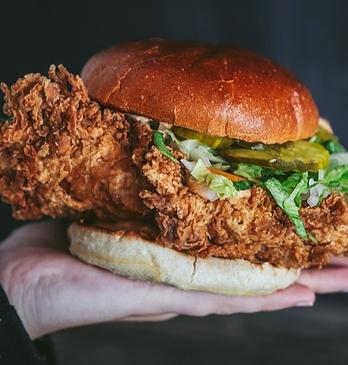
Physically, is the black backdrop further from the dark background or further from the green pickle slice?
the green pickle slice

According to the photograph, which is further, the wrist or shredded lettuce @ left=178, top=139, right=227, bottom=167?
the wrist

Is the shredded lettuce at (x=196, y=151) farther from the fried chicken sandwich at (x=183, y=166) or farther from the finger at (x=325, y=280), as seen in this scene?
the finger at (x=325, y=280)

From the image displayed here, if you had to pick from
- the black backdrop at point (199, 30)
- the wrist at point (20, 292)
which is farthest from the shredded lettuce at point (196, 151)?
the black backdrop at point (199, 30)

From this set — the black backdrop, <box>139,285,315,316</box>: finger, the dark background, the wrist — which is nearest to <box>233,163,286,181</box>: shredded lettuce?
<box>139,285,315,316</box>: finger

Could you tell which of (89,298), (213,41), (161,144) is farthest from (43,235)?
(213,41)

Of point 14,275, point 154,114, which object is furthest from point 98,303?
point 154,114

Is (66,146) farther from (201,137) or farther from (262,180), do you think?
(262,180)

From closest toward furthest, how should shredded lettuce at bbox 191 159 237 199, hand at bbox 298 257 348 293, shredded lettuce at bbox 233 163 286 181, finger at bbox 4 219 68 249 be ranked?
shredded lettuce at bbox 191 159 237 199, shredded lettuce at bbox 233 163 286 181, hand at bbox 298 257 348 293, finger at bbox 4 219 68 249
